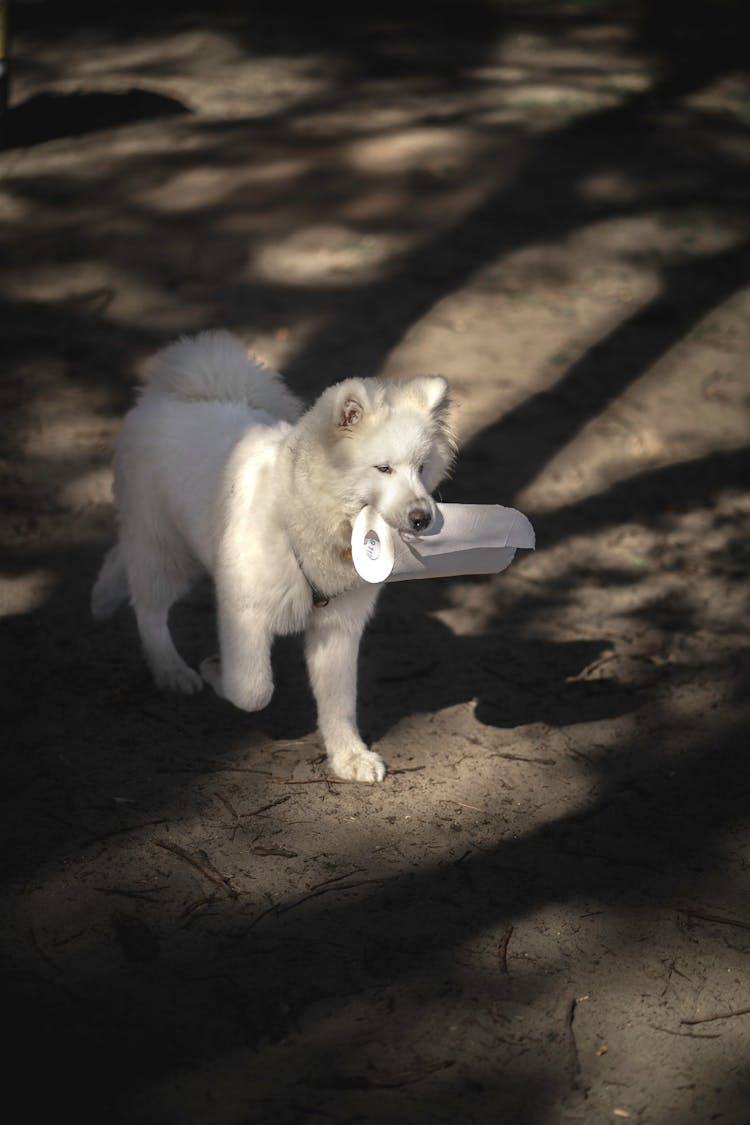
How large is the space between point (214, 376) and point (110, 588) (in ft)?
4.23

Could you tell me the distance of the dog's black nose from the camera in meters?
3.86

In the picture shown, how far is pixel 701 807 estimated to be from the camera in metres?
4.53

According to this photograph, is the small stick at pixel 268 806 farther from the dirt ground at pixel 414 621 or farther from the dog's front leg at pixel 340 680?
the dog's front leg at pixel 340 680

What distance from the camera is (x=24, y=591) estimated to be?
6.06 metres

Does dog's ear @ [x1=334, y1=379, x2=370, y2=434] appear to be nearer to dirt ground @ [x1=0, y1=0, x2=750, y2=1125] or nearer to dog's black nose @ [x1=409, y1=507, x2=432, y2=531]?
dog's black nose @ [x1=409, y1=507, x2=432, y2=531]

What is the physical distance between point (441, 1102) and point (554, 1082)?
0.34 meters

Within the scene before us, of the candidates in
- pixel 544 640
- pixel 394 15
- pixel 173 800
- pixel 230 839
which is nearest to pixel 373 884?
pixel 230 839

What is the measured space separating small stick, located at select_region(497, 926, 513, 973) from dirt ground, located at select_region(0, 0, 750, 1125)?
0.01 meters

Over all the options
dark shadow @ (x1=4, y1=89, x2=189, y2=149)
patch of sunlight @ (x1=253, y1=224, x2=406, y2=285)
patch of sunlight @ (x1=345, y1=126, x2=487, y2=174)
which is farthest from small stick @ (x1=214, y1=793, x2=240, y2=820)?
dark shadow @ (x1=4, y1=89, x2=189, y2=149)

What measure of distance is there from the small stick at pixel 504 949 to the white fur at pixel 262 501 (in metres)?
1.07

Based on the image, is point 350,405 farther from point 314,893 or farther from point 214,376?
point 314,893

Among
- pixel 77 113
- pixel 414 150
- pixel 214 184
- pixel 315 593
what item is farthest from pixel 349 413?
pixel 77 113

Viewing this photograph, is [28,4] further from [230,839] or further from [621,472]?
[230,839]

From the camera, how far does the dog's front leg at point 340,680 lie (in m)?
4.54
